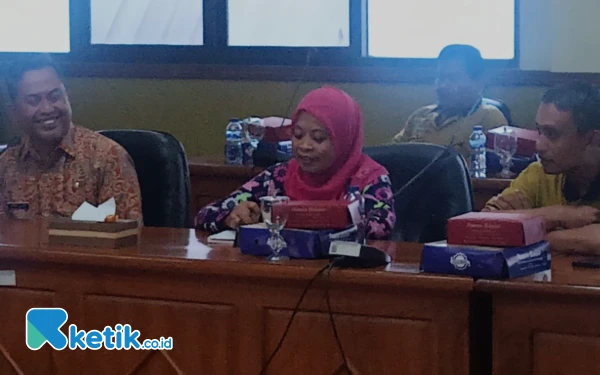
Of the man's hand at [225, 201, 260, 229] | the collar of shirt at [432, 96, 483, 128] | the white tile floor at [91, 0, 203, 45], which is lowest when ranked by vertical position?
the man's hand at [225, 201, 260, 229]

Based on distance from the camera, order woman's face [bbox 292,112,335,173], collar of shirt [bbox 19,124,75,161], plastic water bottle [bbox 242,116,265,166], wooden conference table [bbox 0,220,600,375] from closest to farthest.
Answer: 1. wooden conference table [bbox 0,220,600,375]
2. woman's face [bbox 292,112,335,173]
3. collar of shirt [bbox 19,124,75,161]
4. plastic water bottle [bbox 242,116,265,166]

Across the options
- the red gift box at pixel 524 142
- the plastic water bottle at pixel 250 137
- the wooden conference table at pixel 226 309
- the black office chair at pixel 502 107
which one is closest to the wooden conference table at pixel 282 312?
the wooden conference table at pixel 226 309

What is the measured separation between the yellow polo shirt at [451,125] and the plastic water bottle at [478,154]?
13 centimetres

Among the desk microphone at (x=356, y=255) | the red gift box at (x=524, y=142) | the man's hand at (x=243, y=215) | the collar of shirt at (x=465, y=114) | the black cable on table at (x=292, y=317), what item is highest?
the collar of shirt at (x=465, y=114)

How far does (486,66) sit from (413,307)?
2.94 m

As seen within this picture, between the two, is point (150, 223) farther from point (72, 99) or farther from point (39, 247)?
point (72, 99)

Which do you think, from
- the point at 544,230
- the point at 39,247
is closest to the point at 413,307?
the point at 544,230

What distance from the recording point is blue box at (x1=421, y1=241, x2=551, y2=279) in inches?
72.2

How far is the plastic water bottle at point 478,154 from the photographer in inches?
152

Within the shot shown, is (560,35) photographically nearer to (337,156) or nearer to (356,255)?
(337,156)

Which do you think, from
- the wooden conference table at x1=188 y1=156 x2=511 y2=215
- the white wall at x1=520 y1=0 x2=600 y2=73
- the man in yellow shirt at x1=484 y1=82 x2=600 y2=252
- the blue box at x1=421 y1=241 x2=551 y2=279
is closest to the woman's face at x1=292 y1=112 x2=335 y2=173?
the man in yellow shirt at x1=484 y1=82 x2=600 y2=252

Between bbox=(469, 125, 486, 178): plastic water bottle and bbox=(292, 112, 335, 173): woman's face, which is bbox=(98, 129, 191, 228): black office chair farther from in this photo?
bbox=(469, 125, 486, 178): plastic water bottle

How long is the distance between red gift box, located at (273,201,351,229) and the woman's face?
47 cm

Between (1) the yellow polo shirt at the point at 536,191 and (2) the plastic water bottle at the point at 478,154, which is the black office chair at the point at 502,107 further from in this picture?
(1) the yellow polo shirt at the point at 536,191
